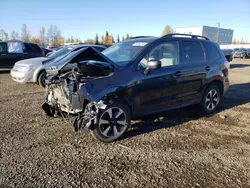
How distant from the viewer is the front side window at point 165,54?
409 cm

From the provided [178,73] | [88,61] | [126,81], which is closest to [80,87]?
[88,61]

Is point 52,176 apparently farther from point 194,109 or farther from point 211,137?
point 194,109

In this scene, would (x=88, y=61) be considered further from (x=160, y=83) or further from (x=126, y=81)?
(x=160, y=83)

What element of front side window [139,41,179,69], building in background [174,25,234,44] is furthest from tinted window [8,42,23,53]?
building in background [174,25,234,44]

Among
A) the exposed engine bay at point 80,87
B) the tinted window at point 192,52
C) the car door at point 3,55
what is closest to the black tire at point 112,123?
the exposed engine bay at point 80,87

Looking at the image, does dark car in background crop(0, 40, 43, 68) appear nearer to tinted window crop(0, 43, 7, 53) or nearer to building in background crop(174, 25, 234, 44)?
tinted window crop(0, 43, 7, 53)

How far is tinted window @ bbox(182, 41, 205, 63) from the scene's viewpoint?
470 centimetres

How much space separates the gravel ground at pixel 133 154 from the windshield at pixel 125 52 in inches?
55.4

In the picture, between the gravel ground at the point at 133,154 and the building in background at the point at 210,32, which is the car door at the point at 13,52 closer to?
the gravel ground at the point at 133,154

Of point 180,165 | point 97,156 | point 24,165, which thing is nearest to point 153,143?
point 180,165

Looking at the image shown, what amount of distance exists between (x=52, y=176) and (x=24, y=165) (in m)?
0.54

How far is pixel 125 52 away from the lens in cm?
441

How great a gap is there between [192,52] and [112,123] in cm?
261

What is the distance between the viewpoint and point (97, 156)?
326 cm
